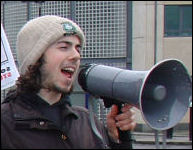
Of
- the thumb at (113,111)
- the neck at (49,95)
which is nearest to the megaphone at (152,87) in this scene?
the thumb at (113,111)

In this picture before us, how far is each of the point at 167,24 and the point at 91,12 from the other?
383 centimetres

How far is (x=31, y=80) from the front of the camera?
200 centimetres

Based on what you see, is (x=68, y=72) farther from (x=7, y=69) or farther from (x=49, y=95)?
(x=7, y=69)

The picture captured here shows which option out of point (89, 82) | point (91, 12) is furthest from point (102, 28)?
point (89, 82)

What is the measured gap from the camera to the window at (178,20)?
14594 millimetres

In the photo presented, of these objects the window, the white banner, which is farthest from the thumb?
the window

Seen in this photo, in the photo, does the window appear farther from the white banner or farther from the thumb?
the thumb

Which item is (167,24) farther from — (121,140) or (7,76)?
(121,140)

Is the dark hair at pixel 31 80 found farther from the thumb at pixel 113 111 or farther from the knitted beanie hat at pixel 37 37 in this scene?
the thumb at pixel 113 111

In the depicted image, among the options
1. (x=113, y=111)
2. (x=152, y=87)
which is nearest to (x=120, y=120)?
(x=113, y=111)

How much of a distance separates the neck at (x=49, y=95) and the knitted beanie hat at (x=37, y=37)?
128 millimetres

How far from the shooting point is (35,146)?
188 centimetres

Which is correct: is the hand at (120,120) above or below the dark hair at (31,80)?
below

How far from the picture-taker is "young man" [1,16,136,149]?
1905mm
